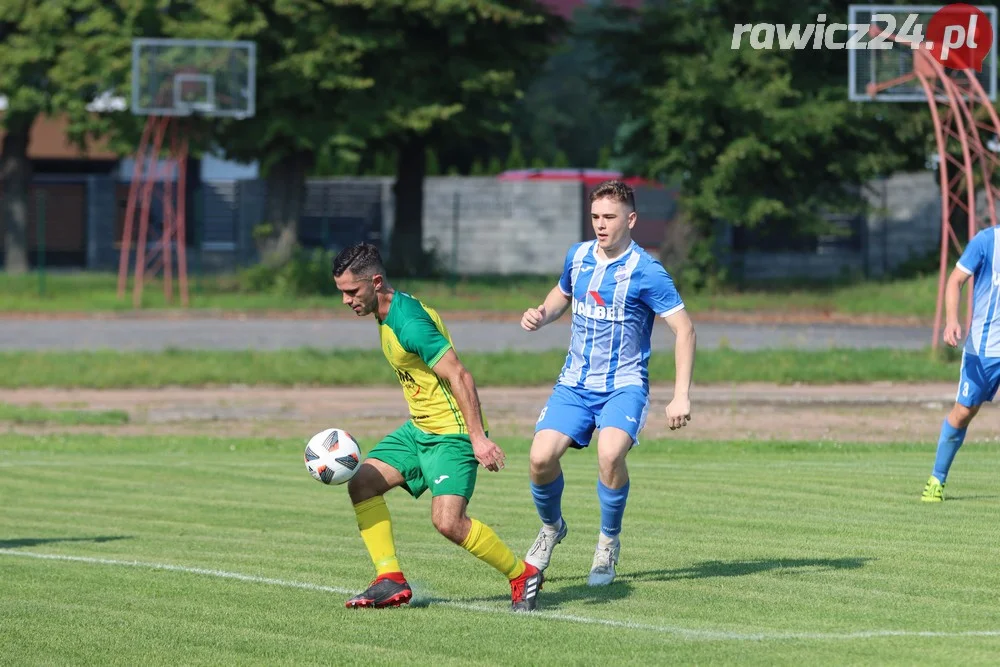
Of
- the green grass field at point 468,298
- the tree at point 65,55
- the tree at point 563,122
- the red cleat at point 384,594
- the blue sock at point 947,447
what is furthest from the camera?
the tree at point 563,122

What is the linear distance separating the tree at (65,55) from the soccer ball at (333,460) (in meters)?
30.6

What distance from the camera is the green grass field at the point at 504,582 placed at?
769 cm

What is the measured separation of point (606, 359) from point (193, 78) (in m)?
27.8

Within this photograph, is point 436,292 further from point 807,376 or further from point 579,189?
point 807,376

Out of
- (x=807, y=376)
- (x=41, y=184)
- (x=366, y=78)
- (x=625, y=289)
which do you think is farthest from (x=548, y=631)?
(x=41, y=184)

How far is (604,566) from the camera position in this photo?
9.38m

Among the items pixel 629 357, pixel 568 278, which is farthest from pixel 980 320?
pixel 568 278

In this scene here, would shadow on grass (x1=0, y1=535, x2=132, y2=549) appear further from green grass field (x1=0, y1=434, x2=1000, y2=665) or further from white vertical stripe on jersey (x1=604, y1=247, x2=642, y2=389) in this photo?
white vertical stripe on jersey (x1=604, y1=247, x2=642, y2=389)

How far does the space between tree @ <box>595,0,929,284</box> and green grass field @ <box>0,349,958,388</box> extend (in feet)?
43.1

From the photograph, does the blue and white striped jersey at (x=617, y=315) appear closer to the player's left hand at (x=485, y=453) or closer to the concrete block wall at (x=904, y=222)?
the player's left hand at (x=485, y=453)

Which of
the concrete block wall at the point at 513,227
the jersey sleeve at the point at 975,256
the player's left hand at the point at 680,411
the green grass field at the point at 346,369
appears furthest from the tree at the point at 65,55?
the player's left hand at the point at 680,411

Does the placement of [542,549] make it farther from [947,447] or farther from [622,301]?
[947,447]

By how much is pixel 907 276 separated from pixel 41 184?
28.2 meters

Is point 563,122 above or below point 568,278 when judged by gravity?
above
